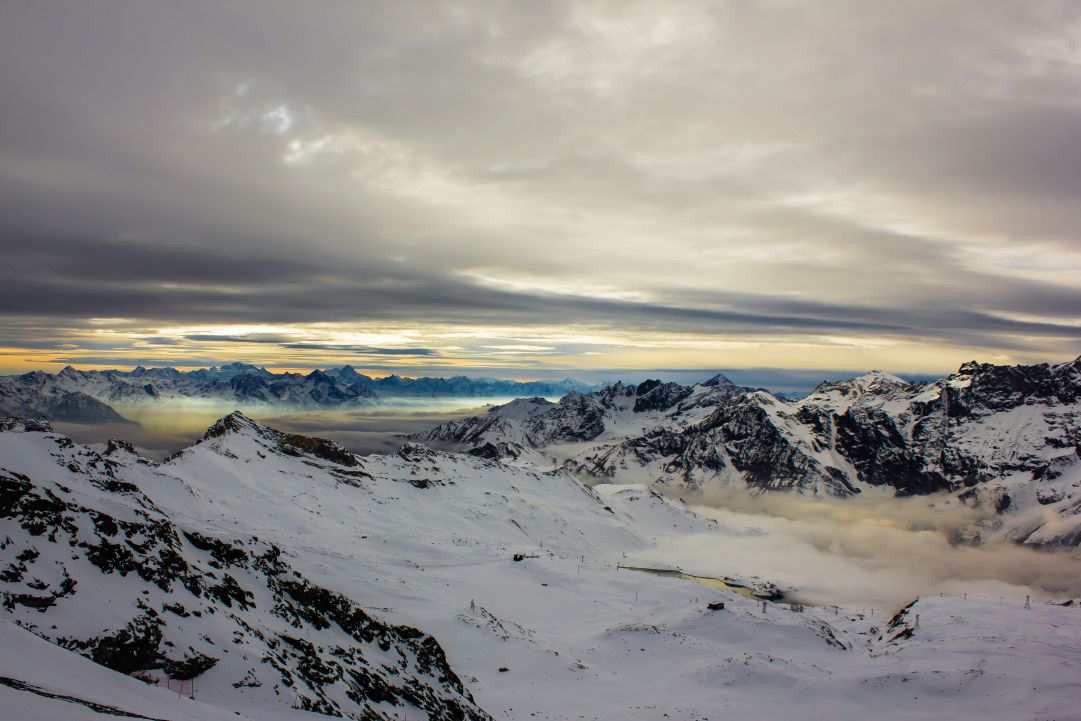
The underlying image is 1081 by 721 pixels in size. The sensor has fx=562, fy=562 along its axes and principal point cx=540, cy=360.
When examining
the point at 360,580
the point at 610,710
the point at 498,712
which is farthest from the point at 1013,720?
the point at 360,580

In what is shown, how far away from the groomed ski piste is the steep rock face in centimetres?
13

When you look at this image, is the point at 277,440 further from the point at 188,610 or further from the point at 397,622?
the point at 188,610

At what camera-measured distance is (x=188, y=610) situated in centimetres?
2611

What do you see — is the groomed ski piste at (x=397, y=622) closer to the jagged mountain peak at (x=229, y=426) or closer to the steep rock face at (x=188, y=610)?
the steep rock face at (x=188, y=610)

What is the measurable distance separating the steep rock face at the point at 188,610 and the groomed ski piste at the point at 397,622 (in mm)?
129

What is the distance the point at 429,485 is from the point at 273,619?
136 m

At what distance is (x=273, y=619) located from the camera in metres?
31.4

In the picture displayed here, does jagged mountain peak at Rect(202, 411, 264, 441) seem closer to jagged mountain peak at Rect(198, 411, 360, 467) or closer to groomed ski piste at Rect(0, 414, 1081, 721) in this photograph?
jagged mountain peak at Rect(198, 411, 360, 467)

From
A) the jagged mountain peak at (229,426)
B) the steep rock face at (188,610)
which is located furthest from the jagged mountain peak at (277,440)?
the steep rock face at (188,610)

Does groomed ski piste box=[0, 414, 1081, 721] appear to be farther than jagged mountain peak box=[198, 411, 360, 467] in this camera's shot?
No

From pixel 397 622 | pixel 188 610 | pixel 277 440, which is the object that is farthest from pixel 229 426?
pixel 188 610

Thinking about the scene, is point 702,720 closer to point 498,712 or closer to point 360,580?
point 498,712

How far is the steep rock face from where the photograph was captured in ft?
72.7

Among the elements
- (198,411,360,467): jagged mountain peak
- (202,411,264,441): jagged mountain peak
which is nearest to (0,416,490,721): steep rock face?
(198,411,360,467): jagged mountain peak
